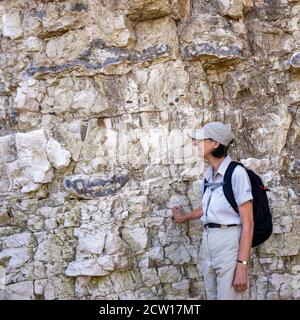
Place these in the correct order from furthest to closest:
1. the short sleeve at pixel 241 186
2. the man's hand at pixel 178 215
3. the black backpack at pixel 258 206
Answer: the man's hand at pixel 178 215 → the black backpack at pixel 258 206 → the short sleeve at pixel 241 186

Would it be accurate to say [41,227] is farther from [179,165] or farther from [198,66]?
[198,66]

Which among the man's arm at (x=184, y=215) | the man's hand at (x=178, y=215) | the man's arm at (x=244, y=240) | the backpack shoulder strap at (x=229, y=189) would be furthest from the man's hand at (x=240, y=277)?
the man's hand at (x=178, y=215)

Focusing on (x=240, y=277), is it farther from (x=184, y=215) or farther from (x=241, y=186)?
(x=184, y=215)

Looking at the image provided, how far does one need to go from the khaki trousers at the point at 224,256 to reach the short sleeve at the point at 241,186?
0.80 ft

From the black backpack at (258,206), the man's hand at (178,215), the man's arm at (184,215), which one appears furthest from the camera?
the man's hand at (178,215)

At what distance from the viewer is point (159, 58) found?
5.11m

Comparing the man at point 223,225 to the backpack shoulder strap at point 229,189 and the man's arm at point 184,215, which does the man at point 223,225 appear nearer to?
the backpack shoulder strap at point 229,189

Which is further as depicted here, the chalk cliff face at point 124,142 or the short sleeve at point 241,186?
the chalk cliff face at point 124,142

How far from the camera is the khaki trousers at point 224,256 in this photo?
12.7 feet

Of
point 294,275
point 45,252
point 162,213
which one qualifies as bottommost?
point 294,275

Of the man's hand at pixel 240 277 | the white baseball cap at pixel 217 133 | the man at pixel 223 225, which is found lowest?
the man's hand at pixel 240 277

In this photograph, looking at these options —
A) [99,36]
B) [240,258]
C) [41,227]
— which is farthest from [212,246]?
[99,36]

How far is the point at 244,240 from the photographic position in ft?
12.5

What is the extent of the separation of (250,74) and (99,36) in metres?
1.56
